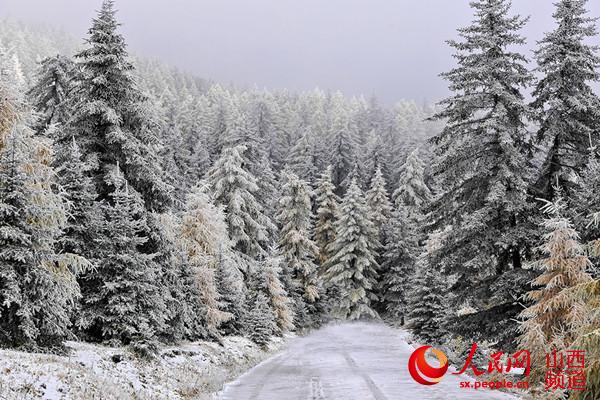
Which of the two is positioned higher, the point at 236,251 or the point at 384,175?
the point at 384,175

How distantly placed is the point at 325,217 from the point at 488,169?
135 ft

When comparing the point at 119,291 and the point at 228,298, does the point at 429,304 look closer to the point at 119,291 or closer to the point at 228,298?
the point at 228,298

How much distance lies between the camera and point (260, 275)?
35.4m

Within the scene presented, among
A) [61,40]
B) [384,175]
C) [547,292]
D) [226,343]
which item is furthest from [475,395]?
[61,40]

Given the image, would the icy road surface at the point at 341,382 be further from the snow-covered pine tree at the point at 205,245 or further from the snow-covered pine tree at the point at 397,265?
the snow-covered pine tree at the point at 397,265

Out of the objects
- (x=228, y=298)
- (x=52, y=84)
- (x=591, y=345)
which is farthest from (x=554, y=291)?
(x=52, y=84)

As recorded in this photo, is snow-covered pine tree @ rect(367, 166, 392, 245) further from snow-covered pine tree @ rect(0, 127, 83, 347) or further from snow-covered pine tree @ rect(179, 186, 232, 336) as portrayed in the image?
snow-covered pine tree @ rect(0, 127, 83, 347)

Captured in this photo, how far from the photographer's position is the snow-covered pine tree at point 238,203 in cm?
3759

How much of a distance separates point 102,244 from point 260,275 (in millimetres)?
20715

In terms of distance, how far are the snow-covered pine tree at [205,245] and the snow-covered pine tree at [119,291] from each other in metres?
7.81

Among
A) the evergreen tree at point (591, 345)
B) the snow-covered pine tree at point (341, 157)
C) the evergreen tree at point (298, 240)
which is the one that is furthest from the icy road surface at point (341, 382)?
the snow-covered pine tree at point (341, 157)

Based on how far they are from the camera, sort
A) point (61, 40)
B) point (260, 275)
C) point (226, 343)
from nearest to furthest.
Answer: point (226, 343) → point (260, 275) → point (61, 40)

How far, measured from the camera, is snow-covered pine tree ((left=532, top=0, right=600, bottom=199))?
1681 centimetres

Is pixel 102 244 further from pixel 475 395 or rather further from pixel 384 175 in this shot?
pixel 384 175
